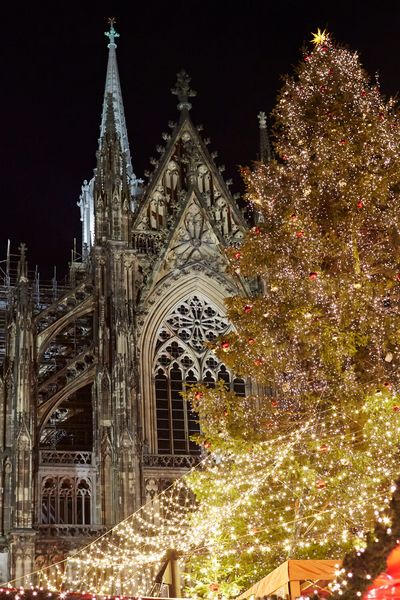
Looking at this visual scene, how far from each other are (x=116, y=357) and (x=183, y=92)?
37.3ft

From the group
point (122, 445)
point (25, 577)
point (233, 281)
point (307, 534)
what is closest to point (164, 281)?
point (233, 281)

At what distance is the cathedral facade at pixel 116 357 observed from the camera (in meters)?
26.1

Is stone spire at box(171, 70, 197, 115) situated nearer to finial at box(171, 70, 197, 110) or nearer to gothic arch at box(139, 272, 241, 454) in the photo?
finial at box(171, 70, 197, 110)

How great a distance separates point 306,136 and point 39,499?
41.2 ft

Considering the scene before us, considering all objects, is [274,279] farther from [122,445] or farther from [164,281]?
[164,281]

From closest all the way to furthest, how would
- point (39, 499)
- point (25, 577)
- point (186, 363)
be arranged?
point (25, 577) → point (39, 499) → point (186, 363)

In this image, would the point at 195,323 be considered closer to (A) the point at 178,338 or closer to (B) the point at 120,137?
(A) the point at 178,338

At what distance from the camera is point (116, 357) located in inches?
1101

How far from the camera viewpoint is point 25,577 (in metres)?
23.9

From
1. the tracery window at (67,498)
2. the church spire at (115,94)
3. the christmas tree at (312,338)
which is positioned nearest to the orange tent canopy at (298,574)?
the christmas tree at (312,338)

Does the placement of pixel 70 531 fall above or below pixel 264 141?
below

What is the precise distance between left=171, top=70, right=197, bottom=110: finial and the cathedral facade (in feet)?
0.17

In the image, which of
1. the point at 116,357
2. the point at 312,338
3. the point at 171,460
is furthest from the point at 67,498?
the point at 312,338

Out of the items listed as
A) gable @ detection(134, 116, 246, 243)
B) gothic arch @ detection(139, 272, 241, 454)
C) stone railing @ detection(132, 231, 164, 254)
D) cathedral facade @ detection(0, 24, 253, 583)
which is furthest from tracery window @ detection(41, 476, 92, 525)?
gable @ detection(134, 116, 246, 243)
